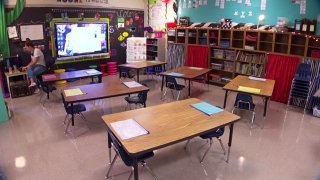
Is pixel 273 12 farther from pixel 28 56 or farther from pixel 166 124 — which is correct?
pixel 28 56

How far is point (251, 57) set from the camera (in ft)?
23.2

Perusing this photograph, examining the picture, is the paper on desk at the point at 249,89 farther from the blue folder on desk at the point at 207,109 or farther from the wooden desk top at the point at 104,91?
the wooden desk top at the point at 104,91

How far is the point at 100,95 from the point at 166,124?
6.12 ft

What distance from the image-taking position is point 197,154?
155 inches

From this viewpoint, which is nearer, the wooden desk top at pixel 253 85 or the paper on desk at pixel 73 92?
the paper on desk at pixel 73 92

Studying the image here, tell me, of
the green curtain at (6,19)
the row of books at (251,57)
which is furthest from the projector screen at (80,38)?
the row of books at (251,57)

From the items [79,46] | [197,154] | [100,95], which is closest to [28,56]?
[79,46]

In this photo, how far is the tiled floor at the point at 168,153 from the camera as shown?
3.45 m

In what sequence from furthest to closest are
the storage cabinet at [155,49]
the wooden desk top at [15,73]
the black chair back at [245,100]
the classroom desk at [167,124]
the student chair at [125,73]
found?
the storage cabinet at [155,49]
the student chair at [125,73]
the wooden desk top at [15,73]
the black chair back at [245,100]
the classroom desk at [167,124]

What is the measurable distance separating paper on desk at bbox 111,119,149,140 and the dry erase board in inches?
216

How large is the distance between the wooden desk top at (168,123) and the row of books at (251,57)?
3972 millimetres

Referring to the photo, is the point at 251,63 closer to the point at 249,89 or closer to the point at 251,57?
the point at 251,57

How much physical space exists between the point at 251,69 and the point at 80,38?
5501 millimetres

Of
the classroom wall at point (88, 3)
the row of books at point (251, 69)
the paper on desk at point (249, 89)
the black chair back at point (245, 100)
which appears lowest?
the black chair back at point (245, 100)
